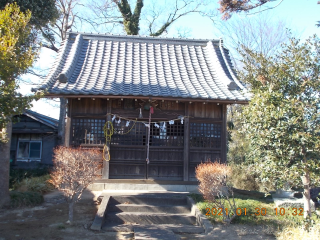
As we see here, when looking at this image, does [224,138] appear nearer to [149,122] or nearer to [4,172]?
[149,122]

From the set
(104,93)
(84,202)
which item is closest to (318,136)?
(104,93)

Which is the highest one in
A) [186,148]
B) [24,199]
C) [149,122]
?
[149,122]

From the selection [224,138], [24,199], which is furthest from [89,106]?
[224,138]

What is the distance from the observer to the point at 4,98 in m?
5.20

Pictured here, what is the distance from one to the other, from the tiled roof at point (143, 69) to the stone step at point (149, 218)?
11.3 feet

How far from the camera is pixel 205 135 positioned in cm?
1055

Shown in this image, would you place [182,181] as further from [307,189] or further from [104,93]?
[307,189]

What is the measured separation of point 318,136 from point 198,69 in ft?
22.1

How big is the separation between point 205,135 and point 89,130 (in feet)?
12.8

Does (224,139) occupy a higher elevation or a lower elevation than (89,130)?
lower
